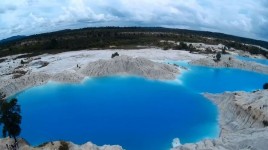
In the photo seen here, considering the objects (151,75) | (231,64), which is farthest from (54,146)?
(231,64)

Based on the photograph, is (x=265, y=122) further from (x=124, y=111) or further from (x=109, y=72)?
(x=109, y=72)

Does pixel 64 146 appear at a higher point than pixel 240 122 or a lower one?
lower

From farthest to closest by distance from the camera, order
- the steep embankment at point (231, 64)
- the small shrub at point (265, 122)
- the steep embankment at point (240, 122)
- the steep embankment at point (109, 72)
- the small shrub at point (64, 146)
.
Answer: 1. the steep embankment at point (231, 64)
2. the steep embankment at point (109, 72)
3. the small shrub at point (265, 122)
4. the steep embankment at point (240, 122)
5. the small shrub at point (64, 146)

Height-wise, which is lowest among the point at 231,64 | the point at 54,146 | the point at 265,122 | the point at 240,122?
the point at 265,122

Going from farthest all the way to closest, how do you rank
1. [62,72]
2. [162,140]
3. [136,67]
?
[136,67], [62,72], [162,140]

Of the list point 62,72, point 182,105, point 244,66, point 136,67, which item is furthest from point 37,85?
point 244,66

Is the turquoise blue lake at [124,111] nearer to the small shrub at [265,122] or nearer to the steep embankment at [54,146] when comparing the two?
the steep embankment at [54,146]

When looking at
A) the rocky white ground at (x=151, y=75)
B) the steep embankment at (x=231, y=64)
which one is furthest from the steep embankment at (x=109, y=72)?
the steep embankment at (x=231, y=64)

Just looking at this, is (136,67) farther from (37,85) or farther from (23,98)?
(23,98)
